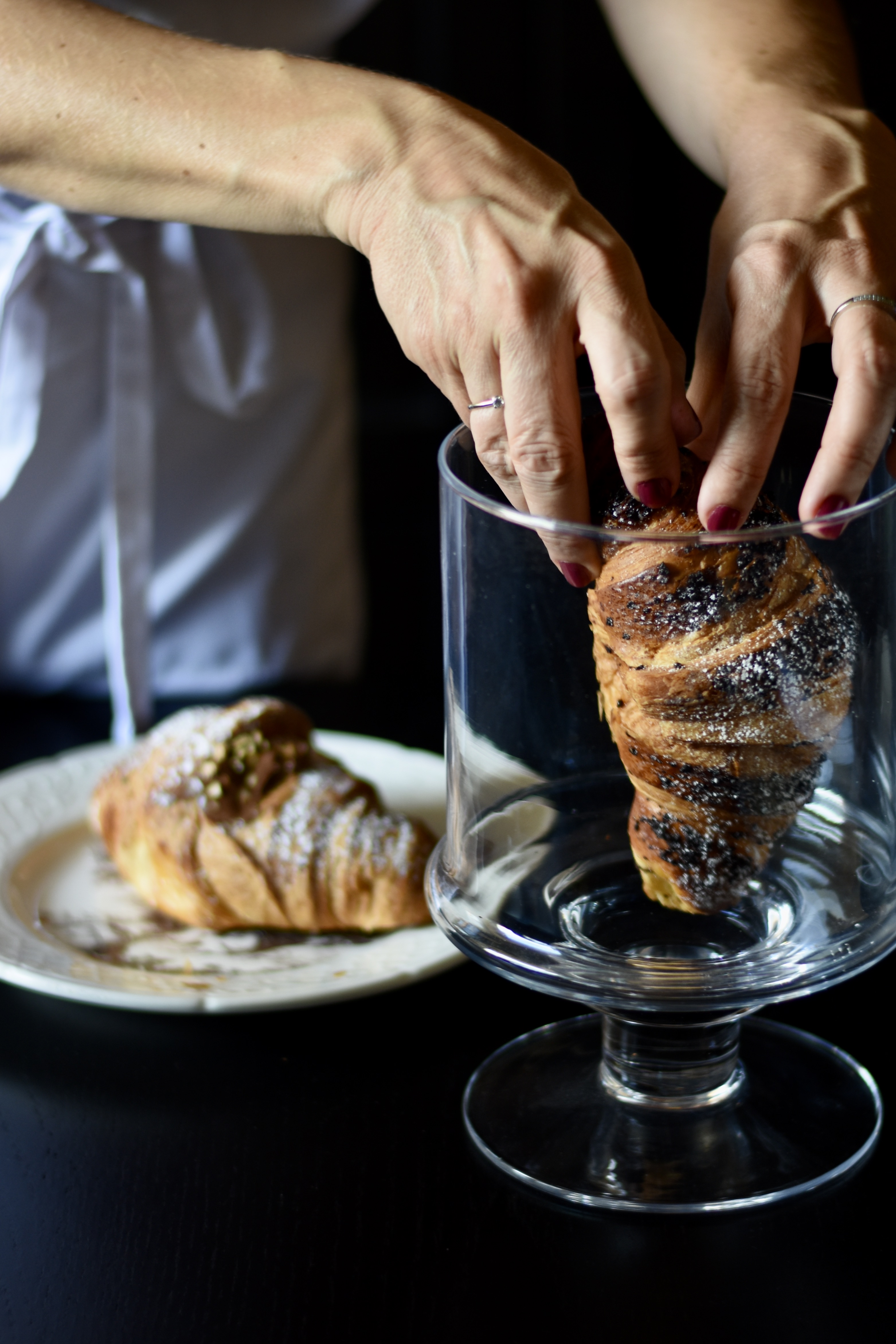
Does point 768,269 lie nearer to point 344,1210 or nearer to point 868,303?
point 868,303

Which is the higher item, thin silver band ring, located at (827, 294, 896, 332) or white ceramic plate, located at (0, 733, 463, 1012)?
thin silver band ring, located at (827, 294, 896, 332)

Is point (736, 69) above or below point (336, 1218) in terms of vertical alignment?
above

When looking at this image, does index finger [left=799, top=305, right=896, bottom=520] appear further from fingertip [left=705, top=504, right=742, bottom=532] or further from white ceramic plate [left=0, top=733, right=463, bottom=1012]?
white ceramic plate [left=0, top=733, right=463, bottom=1012]

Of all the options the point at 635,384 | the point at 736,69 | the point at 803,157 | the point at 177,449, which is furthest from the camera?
the point at 177,449

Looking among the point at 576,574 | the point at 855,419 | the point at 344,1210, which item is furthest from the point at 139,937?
the point at 855,419

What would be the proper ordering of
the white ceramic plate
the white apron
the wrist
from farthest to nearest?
the white apron < the white ceramic plate < the wrist

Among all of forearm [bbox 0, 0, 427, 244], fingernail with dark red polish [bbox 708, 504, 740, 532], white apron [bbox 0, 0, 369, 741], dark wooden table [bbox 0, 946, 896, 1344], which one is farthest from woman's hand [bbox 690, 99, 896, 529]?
white apron [bbox 0, 0, 369, 741]

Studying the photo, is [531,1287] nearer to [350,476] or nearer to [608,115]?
[350,476]
